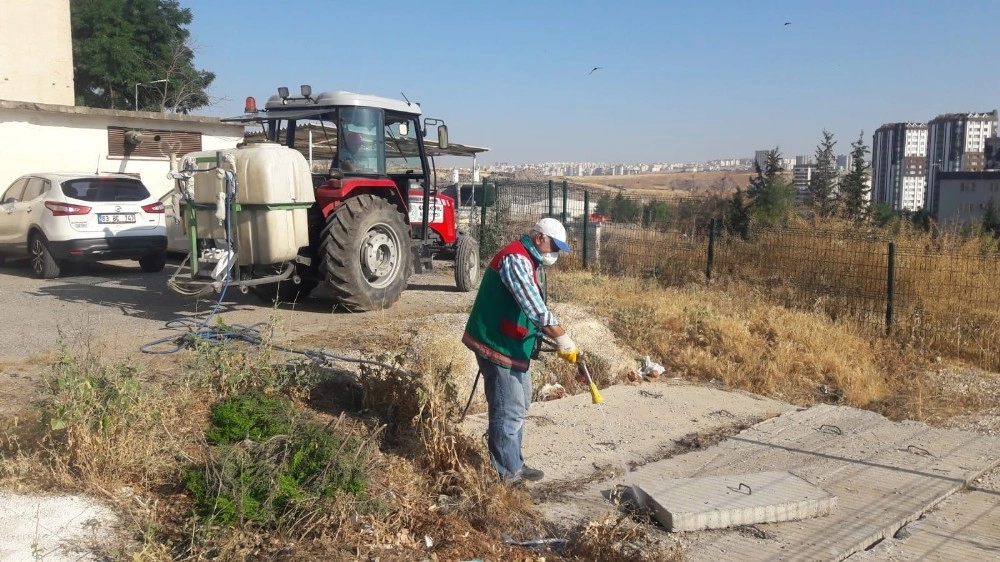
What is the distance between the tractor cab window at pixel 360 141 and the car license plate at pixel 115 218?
168 inches

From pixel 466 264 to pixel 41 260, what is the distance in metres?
5.92

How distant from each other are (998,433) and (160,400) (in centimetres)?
655

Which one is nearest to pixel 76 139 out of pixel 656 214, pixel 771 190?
pixel 656 214

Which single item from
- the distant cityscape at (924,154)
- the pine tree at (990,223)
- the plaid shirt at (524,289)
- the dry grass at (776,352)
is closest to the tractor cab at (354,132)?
the dry grass at (776,352)

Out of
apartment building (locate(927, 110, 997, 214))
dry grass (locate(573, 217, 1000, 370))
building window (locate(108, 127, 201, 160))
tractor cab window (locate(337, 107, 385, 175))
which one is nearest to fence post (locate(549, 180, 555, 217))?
dry grass (locate(573, 217, 1000, 370))

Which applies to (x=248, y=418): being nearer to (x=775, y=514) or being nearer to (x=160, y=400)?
(x=160, y=400)

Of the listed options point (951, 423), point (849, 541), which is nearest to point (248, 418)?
point (849, 541)

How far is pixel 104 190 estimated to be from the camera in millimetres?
12352

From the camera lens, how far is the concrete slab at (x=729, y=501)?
5.05 meters

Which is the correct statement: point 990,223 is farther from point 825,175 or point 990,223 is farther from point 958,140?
point 958,140

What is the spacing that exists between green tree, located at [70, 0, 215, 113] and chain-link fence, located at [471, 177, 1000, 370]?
1509 cm

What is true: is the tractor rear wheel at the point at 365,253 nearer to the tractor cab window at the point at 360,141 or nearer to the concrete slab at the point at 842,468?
the tractor cab window at the point at 360,141

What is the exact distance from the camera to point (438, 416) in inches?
223

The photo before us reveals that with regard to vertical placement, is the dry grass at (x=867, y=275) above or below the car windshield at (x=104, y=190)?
below
